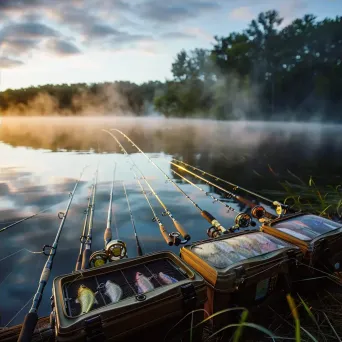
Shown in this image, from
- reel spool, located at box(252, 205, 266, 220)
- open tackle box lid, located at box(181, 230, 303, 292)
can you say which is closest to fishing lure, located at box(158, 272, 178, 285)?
open tackle box lid, located at box(181, 230, 303, 292)

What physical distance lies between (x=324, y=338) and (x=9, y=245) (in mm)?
4708

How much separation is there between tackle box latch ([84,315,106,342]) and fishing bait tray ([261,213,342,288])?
6.41ft

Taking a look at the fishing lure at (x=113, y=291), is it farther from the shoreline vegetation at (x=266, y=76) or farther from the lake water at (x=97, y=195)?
the shoreline vegetation at (x=266, y=76)

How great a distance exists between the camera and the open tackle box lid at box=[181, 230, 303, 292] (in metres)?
2.33

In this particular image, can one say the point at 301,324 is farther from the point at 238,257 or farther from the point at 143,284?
the point at 143,284

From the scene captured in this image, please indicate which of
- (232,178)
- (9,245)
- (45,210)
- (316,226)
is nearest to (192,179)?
(232,178)

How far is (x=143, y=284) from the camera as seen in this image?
2197mm

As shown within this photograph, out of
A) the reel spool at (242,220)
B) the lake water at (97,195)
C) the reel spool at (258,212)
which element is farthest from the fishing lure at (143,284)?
the reel spool at (258,212)

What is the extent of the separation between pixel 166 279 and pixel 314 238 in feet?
5.22

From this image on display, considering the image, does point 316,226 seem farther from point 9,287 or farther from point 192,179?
point 192,179

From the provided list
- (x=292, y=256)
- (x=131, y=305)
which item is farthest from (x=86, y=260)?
(x=292, y=256)

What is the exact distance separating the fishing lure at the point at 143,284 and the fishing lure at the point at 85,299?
13.1 inches

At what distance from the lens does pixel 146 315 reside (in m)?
1.94

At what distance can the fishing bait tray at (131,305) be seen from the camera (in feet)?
5.80
